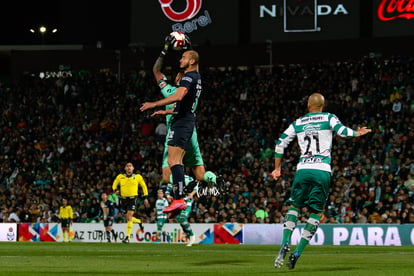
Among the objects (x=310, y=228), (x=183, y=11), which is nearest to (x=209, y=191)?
(x=310, y=228)

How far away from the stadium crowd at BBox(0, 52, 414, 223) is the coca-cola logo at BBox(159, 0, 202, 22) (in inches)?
111

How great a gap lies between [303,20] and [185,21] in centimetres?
620

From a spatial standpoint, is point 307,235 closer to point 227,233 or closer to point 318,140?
point 318,140

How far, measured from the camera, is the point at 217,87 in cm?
4316

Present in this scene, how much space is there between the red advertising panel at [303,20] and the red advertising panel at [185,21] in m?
1.51

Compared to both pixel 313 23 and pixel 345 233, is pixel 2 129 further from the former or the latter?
pixel 345 233

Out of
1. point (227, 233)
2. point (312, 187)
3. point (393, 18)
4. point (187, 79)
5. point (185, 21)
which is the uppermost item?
point (185, 21)

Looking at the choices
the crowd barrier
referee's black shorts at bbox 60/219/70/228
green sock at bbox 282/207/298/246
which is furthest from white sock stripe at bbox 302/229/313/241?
referee's black shorts at bbox 60/219/70/228

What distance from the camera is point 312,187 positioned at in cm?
1321

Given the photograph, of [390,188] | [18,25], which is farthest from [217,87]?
[18,25]

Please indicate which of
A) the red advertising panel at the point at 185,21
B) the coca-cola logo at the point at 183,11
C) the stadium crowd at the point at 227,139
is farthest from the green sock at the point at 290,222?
the coca-cola logo at the point at 183,11

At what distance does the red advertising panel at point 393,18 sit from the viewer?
4053cm

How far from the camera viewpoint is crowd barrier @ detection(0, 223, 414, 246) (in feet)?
93.9

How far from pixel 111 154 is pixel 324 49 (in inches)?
437
